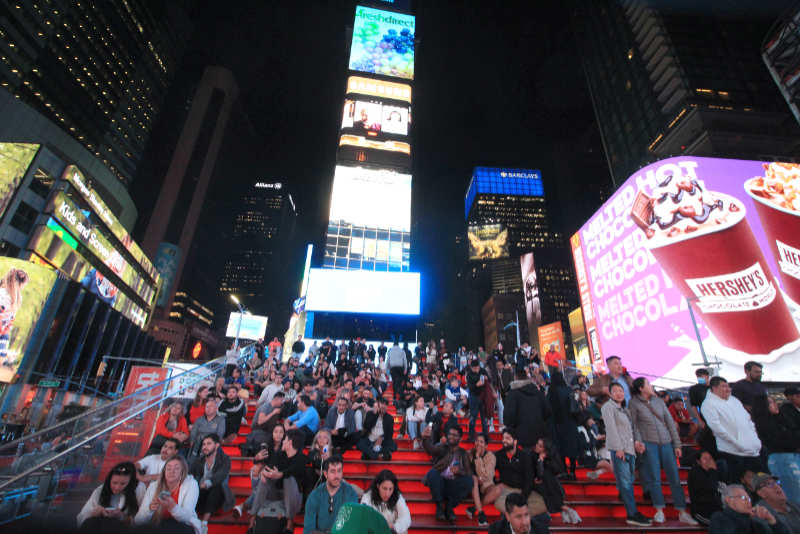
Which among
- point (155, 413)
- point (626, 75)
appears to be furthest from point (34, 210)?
point (626, 75)

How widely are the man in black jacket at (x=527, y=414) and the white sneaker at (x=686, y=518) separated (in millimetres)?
1928

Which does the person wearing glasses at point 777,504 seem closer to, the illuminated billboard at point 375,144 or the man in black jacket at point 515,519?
the man in black jacket at point 515,519

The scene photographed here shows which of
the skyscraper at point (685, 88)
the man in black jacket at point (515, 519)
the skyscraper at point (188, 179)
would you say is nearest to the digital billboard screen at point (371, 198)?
the skyscraper at point (685, 88)

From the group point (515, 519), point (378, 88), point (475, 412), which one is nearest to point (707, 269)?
point (475, 412)

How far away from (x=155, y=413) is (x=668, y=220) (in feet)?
59.3

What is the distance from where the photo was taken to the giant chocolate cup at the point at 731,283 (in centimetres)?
1190

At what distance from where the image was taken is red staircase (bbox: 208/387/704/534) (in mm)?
4977

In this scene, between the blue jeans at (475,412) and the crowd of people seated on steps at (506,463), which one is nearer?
the crowd of people seated on steps at (506,463)

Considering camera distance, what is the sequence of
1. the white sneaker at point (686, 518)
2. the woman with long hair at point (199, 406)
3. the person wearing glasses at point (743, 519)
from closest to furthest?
the person wearing glasses at point (743, 519) → the white sneaker at point (686, 518) → the woman with long hair at point (199, 406)

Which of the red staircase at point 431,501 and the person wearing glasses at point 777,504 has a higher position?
the person wearing glasses at point 777,504

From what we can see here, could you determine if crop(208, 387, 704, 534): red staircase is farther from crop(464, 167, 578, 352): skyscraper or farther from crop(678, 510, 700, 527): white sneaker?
crop(464, 167, 578, 352): skyscraper

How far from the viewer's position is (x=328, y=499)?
4289 mm

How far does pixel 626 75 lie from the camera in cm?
4084

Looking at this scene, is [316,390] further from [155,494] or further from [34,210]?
[34,210]
